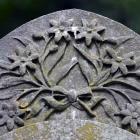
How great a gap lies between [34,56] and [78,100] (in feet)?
0.66

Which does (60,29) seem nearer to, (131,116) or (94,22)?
(94,22)

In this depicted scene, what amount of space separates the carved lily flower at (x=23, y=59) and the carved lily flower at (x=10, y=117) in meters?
0.12

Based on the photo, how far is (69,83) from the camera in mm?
2598

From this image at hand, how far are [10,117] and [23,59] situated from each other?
7.6 inches

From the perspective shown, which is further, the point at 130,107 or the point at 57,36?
the point at 57,36

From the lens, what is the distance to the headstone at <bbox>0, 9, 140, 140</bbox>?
2.55m

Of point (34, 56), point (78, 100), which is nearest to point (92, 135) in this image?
point (78, 100)

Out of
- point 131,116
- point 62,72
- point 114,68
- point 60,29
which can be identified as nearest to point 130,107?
point 131,116

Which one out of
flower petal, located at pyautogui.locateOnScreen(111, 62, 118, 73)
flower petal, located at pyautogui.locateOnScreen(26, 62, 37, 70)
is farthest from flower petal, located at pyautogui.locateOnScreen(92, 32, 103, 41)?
flower petal, located at pyautogui.locateOnScreen(26, 62, 37, 70)

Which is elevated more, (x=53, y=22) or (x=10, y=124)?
(x=53, y=22)

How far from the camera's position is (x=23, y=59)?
2.62 m

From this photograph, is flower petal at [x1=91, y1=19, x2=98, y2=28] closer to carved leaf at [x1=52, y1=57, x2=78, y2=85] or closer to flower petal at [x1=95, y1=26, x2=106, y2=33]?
flower petal at [x1=95, y1=26, x2=106, y2=33]

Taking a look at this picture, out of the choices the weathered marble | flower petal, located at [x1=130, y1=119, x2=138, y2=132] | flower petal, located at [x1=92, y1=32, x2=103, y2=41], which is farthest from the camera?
flower petal, located at [x1=92, y1=32, x2=103, y2=41]

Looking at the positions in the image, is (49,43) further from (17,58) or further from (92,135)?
(92,135)
